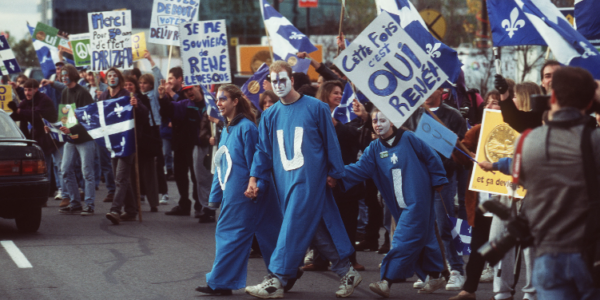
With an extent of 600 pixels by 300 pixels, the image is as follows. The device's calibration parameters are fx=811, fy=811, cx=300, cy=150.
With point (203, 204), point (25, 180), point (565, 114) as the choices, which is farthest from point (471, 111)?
point (565, 114)

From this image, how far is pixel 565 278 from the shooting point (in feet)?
12.0

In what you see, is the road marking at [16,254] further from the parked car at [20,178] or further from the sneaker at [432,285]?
the sneaker at [432,285]

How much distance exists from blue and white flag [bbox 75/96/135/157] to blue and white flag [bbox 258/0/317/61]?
6.86ft

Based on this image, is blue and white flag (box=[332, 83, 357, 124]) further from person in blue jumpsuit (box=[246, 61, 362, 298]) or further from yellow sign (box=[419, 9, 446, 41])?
yellow sign (box=[419, 9, 446, 41])

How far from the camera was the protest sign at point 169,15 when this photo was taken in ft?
41.7

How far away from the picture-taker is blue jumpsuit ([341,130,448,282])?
6359 millimetres

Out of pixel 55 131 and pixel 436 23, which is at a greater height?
pixel 436 23

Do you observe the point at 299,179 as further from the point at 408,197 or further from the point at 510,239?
the point at 510,239

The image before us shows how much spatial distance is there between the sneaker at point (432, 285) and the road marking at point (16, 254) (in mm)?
3660

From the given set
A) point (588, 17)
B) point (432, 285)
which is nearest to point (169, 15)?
point (588, 17)

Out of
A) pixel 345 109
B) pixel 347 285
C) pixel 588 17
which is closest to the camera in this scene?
pixel 347 285

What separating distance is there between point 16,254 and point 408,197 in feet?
13.7

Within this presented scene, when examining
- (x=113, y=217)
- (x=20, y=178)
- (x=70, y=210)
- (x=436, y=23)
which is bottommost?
(x=70, y=210)

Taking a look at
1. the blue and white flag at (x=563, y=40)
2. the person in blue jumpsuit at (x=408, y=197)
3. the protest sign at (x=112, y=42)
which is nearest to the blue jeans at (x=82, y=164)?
the protest sign at (x=112, y=42)
